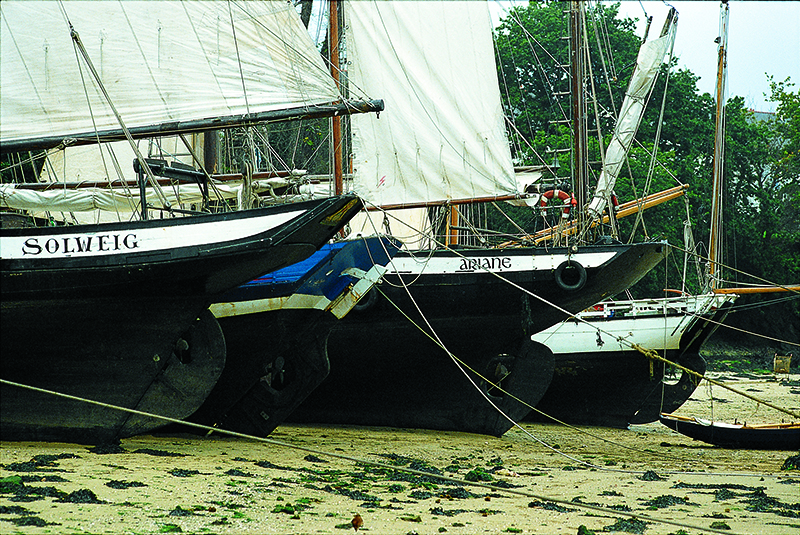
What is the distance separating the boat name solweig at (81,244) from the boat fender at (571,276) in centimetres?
613

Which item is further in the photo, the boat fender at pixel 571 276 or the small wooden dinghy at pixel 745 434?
the boat fender at pixel 571 276

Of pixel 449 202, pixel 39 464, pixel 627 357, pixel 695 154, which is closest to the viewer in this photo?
pixel 39 464

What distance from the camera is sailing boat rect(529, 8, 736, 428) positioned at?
15500 mm

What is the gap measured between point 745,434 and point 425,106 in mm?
7749

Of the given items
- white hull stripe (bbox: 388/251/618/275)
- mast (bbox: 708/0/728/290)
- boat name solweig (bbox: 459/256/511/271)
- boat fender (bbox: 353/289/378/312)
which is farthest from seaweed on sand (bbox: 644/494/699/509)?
mast (bbox: 708/0/728/290)

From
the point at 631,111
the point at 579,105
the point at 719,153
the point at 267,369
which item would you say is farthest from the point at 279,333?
the point at 719,153

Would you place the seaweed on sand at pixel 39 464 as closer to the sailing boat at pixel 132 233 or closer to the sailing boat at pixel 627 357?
the sailing boat at pixel 132 233

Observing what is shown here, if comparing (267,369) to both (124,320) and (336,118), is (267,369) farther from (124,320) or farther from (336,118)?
(336,118)

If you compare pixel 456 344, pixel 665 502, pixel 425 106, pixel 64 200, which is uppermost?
pixel 425 106

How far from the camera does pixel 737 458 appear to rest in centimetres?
1130

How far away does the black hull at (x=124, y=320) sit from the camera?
9117mm

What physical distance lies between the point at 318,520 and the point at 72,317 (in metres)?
4.17

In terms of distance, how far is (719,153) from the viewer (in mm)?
16938

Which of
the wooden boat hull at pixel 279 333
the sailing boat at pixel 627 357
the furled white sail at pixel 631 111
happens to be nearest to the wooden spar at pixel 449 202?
the furled white sail at pixel 631 111
